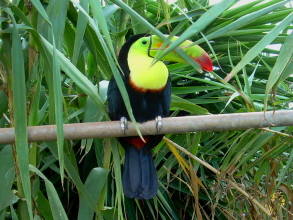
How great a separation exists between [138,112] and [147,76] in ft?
0.38

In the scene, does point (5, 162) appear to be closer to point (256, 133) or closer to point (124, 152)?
point (124, 152)

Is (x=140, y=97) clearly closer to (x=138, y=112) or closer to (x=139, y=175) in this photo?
(x=138, y=112)

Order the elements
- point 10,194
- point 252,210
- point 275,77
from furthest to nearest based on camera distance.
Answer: point 252,210 → point 10,194 → point 275,77

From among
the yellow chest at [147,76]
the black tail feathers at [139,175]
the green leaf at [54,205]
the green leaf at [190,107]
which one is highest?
the yellow chest at [147,76]

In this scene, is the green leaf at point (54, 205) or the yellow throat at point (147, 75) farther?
the yellow throat at point (147, 75)

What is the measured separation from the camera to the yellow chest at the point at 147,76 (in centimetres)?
131

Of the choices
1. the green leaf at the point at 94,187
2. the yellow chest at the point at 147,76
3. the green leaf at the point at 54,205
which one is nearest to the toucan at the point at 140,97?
the yellow chest at the point at 147,76

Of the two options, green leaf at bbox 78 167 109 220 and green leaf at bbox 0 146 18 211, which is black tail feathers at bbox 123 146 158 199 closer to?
green leaf at bbox 78 167 109 220

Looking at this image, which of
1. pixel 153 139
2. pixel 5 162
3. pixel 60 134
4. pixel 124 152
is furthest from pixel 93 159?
pixel 60 134

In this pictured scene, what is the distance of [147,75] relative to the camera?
131cm

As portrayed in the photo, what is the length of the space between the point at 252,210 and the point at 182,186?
15.1 inches

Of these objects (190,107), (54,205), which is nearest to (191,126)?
(190,107)

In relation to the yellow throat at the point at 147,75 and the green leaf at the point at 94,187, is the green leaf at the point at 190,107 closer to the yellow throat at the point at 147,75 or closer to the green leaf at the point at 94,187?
the yellow throat at the point at 147,75

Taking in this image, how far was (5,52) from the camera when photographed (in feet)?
3.14
